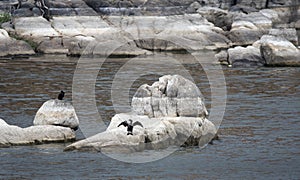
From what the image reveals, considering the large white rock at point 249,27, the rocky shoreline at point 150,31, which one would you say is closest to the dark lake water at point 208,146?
the rocky shoreline at point 150,31

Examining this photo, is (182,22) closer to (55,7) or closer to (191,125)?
(55,7)

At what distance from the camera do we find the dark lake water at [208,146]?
23.2m

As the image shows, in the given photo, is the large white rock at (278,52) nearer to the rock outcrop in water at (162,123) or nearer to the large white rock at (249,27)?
the large white rock at (249,27)

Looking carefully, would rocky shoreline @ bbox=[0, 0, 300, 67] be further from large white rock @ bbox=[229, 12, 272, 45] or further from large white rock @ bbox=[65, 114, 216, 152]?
large white rock @ bbox=[65, 114, 216, 152]

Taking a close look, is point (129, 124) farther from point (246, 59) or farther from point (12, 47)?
point (12, 47)

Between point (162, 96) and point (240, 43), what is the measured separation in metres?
35.2

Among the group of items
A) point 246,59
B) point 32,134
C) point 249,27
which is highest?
point 32,134

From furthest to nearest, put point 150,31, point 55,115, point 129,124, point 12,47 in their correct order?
point 150,31 < point 12,47 < point 55,115 < point 129,124

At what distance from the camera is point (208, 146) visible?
26484 mm

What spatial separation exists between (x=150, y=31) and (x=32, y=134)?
36525mm

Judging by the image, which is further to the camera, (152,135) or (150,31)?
(150,31)

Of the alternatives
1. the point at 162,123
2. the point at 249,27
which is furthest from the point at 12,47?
the point at 162,123

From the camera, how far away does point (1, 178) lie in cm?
2244

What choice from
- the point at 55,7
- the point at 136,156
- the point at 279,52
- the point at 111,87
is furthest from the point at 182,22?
the point at 136,156
